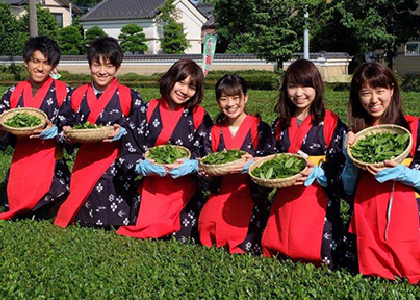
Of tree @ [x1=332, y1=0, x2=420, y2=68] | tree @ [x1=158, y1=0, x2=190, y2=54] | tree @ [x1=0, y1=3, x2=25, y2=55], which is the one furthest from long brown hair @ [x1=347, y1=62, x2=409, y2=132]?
tree @ [x1=158, y1=0, x2=190, y2=54]

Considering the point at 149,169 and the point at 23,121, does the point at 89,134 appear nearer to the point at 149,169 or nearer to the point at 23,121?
the point at 149,169

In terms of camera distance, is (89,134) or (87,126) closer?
(89,134)

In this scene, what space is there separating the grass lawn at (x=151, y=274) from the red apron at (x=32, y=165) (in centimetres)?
44

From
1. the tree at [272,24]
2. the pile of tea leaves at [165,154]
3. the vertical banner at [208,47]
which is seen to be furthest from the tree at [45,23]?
the pile of tea leaves at [165,154]

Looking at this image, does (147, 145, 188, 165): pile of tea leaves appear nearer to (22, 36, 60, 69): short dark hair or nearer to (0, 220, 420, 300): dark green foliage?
(0, 220, 420, 300): dark green foliage

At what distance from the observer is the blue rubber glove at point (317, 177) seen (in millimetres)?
3491

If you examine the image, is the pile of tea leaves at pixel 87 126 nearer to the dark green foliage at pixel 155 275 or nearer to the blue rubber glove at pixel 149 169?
the blue rubber glove at pixel 149 169

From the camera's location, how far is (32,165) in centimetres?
469

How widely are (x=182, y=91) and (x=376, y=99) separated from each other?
1414 mm

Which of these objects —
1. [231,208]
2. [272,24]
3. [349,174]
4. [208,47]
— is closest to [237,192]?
[231,208]

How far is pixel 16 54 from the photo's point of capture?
105ft

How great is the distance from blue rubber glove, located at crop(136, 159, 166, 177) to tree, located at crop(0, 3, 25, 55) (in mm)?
29586

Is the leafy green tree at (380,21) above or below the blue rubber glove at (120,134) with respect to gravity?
above

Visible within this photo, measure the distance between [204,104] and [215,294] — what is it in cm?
896
